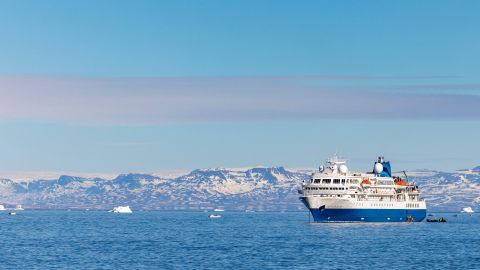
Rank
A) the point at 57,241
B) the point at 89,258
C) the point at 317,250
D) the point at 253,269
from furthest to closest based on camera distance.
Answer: the point at 57,241
the point at 317,250
the point at 89,258
the point at 253,269

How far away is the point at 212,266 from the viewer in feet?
383

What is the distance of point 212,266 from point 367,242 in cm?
4713

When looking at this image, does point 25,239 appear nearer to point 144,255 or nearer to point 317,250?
point 144,255

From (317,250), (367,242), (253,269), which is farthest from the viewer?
(367,242)

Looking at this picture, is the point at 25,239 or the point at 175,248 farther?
the point at 25,239

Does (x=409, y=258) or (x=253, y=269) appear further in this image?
(x=409, y=258)

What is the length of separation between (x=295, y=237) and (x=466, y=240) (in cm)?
3183

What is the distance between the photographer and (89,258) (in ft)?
420

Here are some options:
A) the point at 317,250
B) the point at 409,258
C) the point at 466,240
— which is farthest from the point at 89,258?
the point at 466,240

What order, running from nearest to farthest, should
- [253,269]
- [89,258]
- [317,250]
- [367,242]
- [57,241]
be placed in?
[253,269] → [89,258] → [317,250] → [367,242] → [57,241]

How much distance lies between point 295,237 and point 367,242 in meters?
21.0

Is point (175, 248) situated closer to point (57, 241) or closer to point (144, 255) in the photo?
point (144, 255)

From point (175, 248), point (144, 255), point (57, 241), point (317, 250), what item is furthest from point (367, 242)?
point (57, 241)

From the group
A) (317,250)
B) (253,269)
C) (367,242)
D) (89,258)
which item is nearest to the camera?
(253,269)
